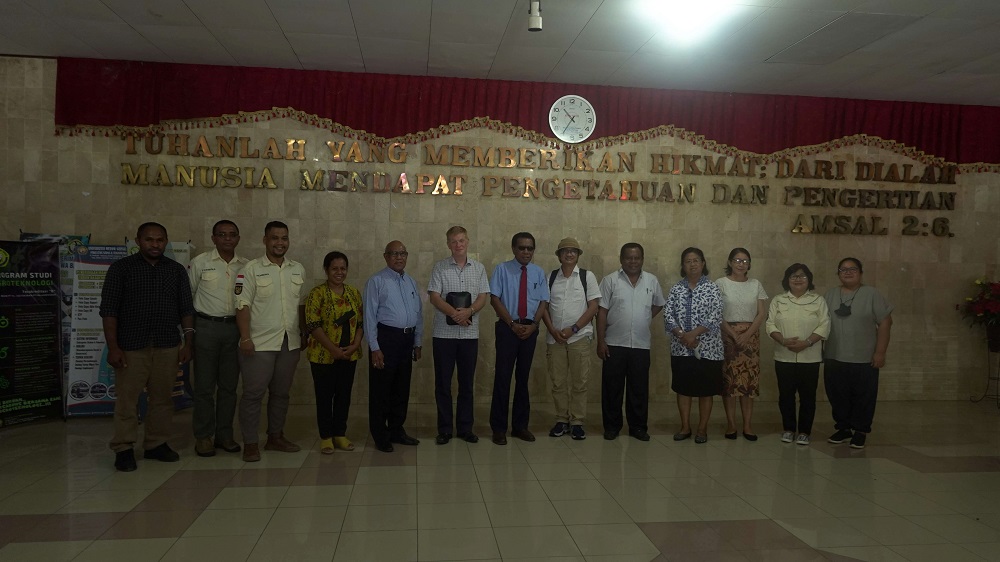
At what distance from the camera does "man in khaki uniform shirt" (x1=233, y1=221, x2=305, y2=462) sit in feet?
14.5

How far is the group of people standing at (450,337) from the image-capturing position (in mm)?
4383

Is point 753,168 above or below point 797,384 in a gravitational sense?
above

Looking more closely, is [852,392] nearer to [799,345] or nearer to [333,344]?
[799,345]

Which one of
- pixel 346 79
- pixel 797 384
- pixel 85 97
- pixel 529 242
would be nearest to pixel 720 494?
pixel 797 384

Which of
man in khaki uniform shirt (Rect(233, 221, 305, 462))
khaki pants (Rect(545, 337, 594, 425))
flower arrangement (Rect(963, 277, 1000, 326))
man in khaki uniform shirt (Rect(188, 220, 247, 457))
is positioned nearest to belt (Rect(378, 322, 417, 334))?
man in khaki uniform shirt (Rect(233, 221, 305, 462))

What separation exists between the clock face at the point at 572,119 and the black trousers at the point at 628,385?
7.96 feet

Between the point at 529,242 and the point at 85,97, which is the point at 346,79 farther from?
the point at 529,242

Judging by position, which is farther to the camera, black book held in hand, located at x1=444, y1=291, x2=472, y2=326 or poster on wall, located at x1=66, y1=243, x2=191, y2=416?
poster on wall, located at x1=66, y1=243, x2=191, y2=416

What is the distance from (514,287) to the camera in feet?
16.7

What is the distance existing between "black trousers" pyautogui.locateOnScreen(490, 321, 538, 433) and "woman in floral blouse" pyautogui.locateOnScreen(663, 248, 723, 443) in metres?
1.14

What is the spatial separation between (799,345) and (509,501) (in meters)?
2.77

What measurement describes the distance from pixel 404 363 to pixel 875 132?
5.59 meters

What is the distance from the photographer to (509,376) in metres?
5.16

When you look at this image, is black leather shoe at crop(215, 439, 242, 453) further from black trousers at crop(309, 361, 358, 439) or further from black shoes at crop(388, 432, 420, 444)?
black shoes at crop(388, 432, 420, 444)
